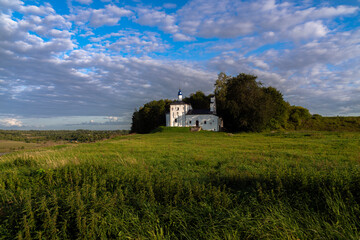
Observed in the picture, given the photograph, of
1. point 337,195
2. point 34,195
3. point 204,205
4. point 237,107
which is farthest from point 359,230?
point 237,107

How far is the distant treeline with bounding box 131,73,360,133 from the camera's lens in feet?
140

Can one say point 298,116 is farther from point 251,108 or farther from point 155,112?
point 155,112

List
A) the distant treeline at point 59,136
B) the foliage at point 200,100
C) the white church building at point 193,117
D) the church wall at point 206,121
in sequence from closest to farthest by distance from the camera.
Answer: the distant treeline at point 59,136 < the church wall at point 206,121 < the white church building at point 193,117 < the foliage at point 200,100

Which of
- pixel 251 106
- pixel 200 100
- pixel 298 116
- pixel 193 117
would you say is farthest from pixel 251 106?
pixel 200 100

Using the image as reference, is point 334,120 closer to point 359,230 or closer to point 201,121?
point 201,121

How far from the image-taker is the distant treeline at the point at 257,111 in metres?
42.6

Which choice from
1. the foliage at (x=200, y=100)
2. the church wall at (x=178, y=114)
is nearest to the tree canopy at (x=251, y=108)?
the church wall at (x=178, y=114)

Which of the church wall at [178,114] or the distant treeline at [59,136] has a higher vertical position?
the church wall at [178,114]

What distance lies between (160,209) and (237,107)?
40617 mm

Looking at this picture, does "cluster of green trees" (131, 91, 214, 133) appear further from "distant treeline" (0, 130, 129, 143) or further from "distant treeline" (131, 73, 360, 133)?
"distant treeline" (0, 130, 129, 143)

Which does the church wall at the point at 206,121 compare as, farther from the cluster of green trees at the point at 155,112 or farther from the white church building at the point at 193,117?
the cluster of green trees at the point at 155,112

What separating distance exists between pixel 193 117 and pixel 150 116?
17.7m

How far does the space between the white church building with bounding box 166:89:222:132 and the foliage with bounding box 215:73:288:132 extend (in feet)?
16.4

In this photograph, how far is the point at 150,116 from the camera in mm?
66938
